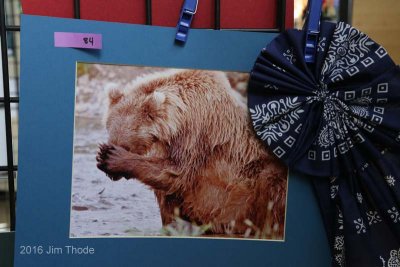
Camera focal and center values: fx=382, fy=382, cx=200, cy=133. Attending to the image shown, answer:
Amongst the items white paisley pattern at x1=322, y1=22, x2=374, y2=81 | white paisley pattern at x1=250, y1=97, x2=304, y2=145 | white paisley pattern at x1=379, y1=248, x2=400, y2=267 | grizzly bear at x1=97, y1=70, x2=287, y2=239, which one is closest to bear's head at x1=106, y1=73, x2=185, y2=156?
grizzly bear at x1=97, y1=70, x2=287, y2=239

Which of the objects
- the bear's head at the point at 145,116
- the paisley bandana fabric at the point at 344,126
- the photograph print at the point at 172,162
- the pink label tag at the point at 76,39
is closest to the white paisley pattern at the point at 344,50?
the paisley bandana fabric at the point at 344,126

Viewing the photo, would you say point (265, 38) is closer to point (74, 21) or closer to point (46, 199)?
point (74, 21)

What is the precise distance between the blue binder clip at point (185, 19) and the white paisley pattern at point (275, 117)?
0.15 meters

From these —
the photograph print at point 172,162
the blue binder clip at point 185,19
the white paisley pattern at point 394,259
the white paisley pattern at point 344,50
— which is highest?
the blue binder clip at point 185,19

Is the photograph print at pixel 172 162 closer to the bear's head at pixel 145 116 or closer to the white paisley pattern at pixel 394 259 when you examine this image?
the bear's head at pixel 145 116

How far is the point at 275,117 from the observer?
58cm

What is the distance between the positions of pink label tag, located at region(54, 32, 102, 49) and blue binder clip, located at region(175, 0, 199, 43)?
4.6 inches

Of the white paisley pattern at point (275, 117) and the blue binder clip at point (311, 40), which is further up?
the blue binder clip at point (311, 40)

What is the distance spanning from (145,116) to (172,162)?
0.08 m

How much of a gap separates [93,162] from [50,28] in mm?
207

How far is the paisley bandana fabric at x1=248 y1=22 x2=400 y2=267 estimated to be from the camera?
569mm

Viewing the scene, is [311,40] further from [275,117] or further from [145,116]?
[145,116]

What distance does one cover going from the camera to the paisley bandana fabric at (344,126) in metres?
0.57

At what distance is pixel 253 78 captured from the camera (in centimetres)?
58
